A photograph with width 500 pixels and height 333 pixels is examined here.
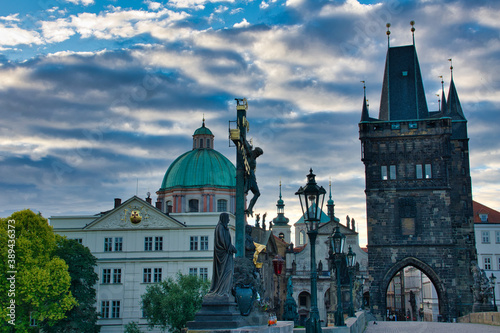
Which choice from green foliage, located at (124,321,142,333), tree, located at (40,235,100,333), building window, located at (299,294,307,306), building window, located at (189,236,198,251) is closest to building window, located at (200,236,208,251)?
building window, located at (189,236,198,251)

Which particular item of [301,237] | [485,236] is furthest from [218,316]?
[301,237]

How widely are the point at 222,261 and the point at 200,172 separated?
51.8 meters

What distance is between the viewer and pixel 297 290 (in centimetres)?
7925

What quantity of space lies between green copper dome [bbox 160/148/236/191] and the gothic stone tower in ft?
51.3

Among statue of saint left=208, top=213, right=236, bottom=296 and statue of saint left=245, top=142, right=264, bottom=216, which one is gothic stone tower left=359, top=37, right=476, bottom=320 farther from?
statue of saint left=208, top=213, right=236, bottom=296

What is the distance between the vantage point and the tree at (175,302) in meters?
41.3

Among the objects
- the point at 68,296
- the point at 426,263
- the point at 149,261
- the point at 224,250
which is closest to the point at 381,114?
the point at 426,263

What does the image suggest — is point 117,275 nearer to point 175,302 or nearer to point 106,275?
point 106,275

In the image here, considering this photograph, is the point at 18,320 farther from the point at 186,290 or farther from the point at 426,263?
the point at 426,263

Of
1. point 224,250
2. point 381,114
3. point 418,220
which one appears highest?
point 381,114

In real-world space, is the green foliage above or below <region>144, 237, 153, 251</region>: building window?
below

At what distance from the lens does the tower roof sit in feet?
197

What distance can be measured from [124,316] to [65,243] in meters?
8.12

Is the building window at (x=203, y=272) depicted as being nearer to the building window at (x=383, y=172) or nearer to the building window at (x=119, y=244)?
the building window at (x=119, y=244)
